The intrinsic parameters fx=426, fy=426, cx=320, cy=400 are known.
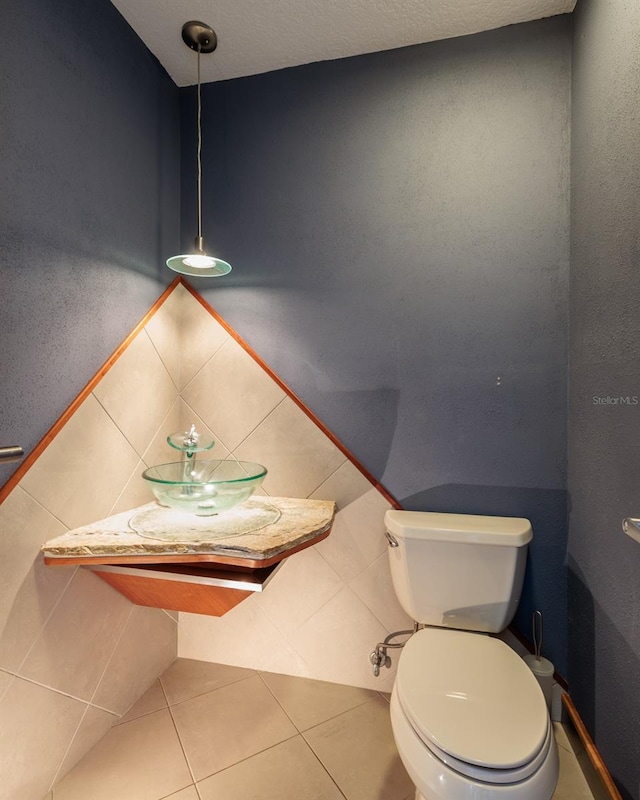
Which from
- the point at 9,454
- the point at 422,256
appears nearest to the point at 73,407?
the point at 9,454

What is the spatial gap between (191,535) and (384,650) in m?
0.90

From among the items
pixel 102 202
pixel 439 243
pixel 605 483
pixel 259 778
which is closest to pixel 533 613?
pixel 605 483

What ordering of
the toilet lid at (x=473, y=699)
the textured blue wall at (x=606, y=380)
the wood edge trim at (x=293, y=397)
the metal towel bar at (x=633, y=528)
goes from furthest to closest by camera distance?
1. the wood edge trim at (x=293, y=397)
2. the textured blue wall at (x=606, y=380)
3. the toilet lid at (x=473, y=699)
4. the metal towel bar at (x=633, y=528)

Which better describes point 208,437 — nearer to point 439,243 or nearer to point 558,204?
point 439,243

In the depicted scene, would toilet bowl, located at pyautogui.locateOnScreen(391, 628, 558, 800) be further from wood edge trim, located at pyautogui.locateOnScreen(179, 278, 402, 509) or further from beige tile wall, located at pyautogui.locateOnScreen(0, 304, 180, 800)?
beige tile wall, located at pyautogui.locateOnScreen(0, 304, 180, 800)

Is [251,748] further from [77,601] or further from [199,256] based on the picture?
[199,256]

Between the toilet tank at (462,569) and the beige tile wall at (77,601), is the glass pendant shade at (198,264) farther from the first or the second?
the toilet tank at (462,569)

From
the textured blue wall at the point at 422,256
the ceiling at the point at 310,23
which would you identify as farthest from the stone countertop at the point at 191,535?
the ceiling at the point at 310,23

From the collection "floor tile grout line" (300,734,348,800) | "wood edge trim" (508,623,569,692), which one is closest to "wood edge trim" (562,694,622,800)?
"wood edge trim" (508,623,569,692)

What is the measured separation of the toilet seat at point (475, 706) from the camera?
0.85m

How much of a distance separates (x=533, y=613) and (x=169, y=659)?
147 centimetres

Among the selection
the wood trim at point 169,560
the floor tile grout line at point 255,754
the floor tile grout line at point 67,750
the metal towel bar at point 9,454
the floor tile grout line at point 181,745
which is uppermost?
the metal towel bar at point 9,454

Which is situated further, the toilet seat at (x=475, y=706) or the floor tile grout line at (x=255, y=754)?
the floor tile grout line at (x=255, y=754)

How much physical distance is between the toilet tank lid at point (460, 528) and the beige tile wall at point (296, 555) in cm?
18
